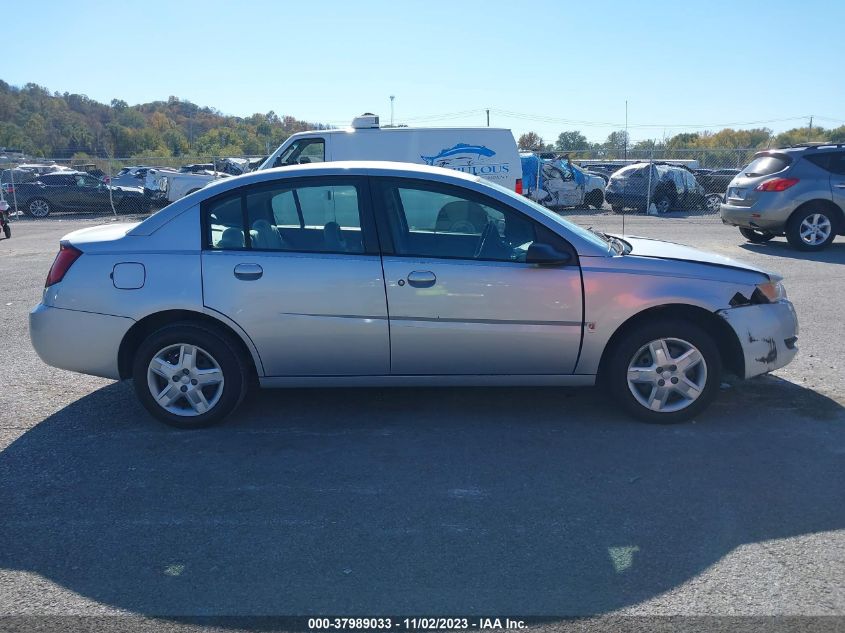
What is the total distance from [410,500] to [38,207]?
2388cm

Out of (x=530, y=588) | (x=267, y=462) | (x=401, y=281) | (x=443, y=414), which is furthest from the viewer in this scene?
(x=443, y=414)

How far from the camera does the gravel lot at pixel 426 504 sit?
328cm

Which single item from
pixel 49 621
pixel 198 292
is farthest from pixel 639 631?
pixel 198 292

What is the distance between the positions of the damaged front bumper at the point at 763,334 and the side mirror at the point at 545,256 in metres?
1.09

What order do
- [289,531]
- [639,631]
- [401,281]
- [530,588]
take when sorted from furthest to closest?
[401,281]
[289,531]
[530,588]
[639,631]

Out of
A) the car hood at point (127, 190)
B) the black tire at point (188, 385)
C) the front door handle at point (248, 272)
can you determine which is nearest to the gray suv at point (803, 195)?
the front door handle at point (248, 272)

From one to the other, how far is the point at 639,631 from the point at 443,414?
2.55 metres

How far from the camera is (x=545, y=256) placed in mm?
4906

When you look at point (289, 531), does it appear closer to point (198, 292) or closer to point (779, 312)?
point (198, 292)

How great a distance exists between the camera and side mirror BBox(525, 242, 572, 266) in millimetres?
4906

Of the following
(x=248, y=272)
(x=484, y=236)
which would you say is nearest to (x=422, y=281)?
(x=484, y=236)

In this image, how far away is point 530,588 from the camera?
10.8ft

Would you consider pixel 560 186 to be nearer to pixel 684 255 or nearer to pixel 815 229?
pixel 815 229

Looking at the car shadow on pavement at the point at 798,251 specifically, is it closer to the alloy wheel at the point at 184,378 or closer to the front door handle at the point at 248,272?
the front door handle at the point at 248,272
